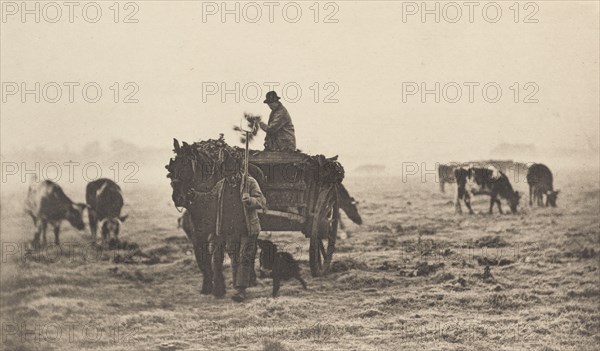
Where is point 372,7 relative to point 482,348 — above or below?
above

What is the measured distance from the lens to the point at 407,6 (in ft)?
27.2

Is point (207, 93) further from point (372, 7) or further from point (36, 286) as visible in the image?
point (36, 286)

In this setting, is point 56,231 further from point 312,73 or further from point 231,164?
point 312,73

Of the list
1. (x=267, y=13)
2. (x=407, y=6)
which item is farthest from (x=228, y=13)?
(x=407, y=6)

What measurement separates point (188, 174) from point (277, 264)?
1.30 metres

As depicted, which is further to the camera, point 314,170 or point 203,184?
point 314,170

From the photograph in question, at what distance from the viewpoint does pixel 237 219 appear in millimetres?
Answer: 7793

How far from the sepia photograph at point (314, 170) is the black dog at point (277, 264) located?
0.02m

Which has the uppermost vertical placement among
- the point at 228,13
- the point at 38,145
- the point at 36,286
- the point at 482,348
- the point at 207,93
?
the point at 228,13

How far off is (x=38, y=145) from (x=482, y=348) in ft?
16.5

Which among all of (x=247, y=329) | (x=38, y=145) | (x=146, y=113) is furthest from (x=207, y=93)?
(x=247, y=329)

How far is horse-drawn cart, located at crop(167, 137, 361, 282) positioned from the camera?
7680mm

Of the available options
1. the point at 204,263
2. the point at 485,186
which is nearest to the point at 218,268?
the point at 204,263

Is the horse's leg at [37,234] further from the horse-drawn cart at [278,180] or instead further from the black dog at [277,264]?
the black dog at [277,264]
